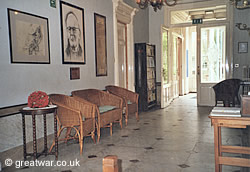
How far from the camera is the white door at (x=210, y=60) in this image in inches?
315

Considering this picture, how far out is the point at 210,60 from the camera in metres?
8.21

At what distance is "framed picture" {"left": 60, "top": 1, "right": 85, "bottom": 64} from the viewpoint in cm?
435

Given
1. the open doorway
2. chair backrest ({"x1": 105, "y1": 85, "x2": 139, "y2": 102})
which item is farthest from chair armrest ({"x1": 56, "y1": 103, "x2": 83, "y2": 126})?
the open doorway

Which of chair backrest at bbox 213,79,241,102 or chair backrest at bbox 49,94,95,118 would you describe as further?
chair backrest at bbox 213,79,241,102

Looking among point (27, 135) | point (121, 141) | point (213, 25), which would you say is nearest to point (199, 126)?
point (121, 141)

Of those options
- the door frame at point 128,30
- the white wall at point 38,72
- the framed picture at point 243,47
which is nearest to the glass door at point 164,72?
A: the door frame at point 128,30

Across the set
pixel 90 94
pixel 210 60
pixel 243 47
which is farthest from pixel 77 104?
pixel 243 47

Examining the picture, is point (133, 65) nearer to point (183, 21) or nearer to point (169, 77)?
point (169, 77)

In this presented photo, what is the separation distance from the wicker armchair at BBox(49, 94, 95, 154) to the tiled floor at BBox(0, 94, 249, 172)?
0.34m

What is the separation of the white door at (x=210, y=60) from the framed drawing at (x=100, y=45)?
3914mm

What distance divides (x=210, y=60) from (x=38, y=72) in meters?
6.13

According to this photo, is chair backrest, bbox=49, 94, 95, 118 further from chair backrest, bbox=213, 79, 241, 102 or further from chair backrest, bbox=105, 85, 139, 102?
chair backrest, bbox=213, 79, 241, 102

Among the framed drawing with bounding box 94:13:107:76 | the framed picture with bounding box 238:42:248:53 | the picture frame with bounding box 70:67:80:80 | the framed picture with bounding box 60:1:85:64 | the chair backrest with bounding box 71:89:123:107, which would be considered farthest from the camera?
the framed picture with bounding box 238:42:248:53

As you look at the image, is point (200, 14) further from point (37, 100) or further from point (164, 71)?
point (37, 100)
